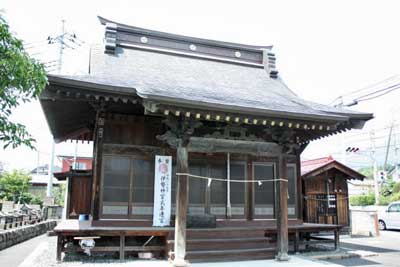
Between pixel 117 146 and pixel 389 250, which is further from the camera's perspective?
pixel 389 250

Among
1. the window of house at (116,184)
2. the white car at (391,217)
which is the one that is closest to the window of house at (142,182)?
the window of house at (116,184)

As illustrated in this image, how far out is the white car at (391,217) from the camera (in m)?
17.6

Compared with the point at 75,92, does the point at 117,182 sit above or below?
below

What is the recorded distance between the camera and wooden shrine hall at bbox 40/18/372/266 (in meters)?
7.06

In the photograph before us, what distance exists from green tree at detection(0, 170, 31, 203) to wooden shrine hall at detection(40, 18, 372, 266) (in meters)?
19.7

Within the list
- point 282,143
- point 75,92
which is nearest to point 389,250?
point 282,143

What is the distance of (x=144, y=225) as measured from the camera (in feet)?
28.2

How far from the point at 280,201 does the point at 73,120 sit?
6.52 metres

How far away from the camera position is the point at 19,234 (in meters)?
12.2

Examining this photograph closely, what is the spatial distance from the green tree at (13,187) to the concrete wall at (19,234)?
13213mm

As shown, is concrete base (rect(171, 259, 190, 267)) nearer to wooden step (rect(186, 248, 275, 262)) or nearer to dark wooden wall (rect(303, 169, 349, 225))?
wooden step (rect(186, 248, 275, 262))

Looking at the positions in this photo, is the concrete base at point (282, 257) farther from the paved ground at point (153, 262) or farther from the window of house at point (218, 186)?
the window of house at point (218, 186)

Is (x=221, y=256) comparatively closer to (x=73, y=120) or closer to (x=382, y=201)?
(x=73, y=120)

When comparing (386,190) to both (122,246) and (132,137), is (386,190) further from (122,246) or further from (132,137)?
(122,246)
